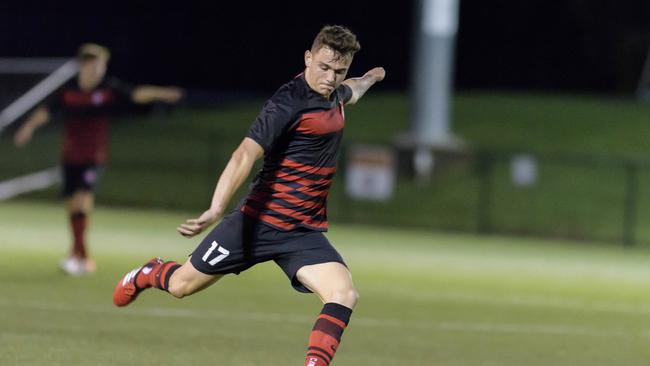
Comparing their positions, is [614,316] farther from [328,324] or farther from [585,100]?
[585,100]

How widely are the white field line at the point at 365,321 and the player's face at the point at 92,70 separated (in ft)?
9.52

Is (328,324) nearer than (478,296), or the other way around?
(328,324)

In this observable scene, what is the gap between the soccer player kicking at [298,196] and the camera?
790cm

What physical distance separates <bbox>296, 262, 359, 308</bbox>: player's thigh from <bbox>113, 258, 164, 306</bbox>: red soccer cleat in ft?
4.32

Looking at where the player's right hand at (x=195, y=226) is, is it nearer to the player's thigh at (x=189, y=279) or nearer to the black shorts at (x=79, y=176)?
the player's thigh at (x=189, y=279)

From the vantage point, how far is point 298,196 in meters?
8.27

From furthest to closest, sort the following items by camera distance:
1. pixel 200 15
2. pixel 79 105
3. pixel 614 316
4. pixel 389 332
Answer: pixel 200 15 → pixel 79 105 → pixel 614 316 → pixel 389 332

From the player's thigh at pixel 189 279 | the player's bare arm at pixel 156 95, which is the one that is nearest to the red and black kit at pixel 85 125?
the player's bare arm at pixel 156 95

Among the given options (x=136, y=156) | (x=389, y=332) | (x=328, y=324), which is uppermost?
(x=328, y=324)

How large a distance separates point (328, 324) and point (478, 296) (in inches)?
266

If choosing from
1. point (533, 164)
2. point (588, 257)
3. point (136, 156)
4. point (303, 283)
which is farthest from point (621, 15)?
point (303, 283)

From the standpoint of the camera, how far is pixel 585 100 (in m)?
35.9

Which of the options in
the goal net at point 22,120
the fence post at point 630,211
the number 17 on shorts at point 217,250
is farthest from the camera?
the goal net at point 22,120

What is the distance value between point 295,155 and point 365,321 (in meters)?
4.19
